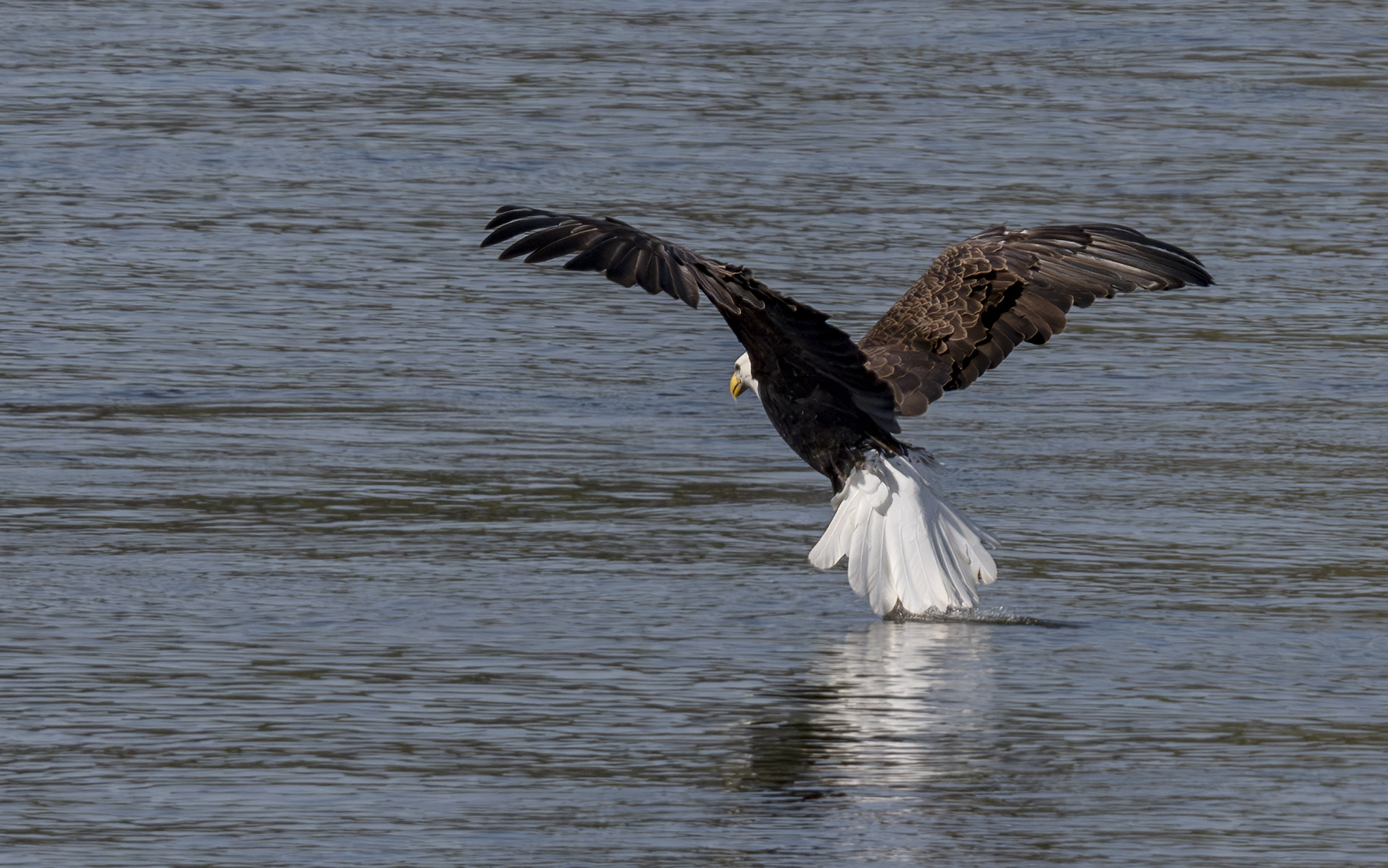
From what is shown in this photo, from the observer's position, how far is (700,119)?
44.2ft

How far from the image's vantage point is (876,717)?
18.1ft

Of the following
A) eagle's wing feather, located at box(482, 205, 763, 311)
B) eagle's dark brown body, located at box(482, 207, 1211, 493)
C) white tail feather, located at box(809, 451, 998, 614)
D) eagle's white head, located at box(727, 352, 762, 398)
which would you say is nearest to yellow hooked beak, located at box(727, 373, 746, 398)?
eagle's white head, located at box(727, 352, 762, 398)

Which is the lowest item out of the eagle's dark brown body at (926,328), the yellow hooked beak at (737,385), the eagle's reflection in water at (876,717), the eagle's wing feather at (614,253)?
the eagle's reflection in water at (876,717)

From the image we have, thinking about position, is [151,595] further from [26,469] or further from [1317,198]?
[1317,198]

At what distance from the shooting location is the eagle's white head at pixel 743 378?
739 cm

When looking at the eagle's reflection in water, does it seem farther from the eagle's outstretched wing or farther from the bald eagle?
the eagle's outstretched wing

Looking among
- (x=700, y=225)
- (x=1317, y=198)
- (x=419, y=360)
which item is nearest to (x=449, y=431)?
(x=419, y=360)

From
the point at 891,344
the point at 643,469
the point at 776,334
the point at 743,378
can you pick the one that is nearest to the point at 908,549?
the point at 776,334

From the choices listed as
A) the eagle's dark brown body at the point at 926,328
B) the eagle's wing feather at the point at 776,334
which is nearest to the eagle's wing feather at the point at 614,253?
the eagle's wing feather at the point at 776,334

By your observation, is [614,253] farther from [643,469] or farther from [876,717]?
[643,469]

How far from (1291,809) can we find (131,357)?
526 centimetres

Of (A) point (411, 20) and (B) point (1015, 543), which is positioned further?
(A) point (411, 20)

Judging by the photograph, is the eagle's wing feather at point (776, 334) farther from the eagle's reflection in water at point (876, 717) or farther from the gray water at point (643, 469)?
the eagle's reflection in water at point (876, 717)

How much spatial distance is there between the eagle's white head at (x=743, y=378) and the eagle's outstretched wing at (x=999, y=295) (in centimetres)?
34
